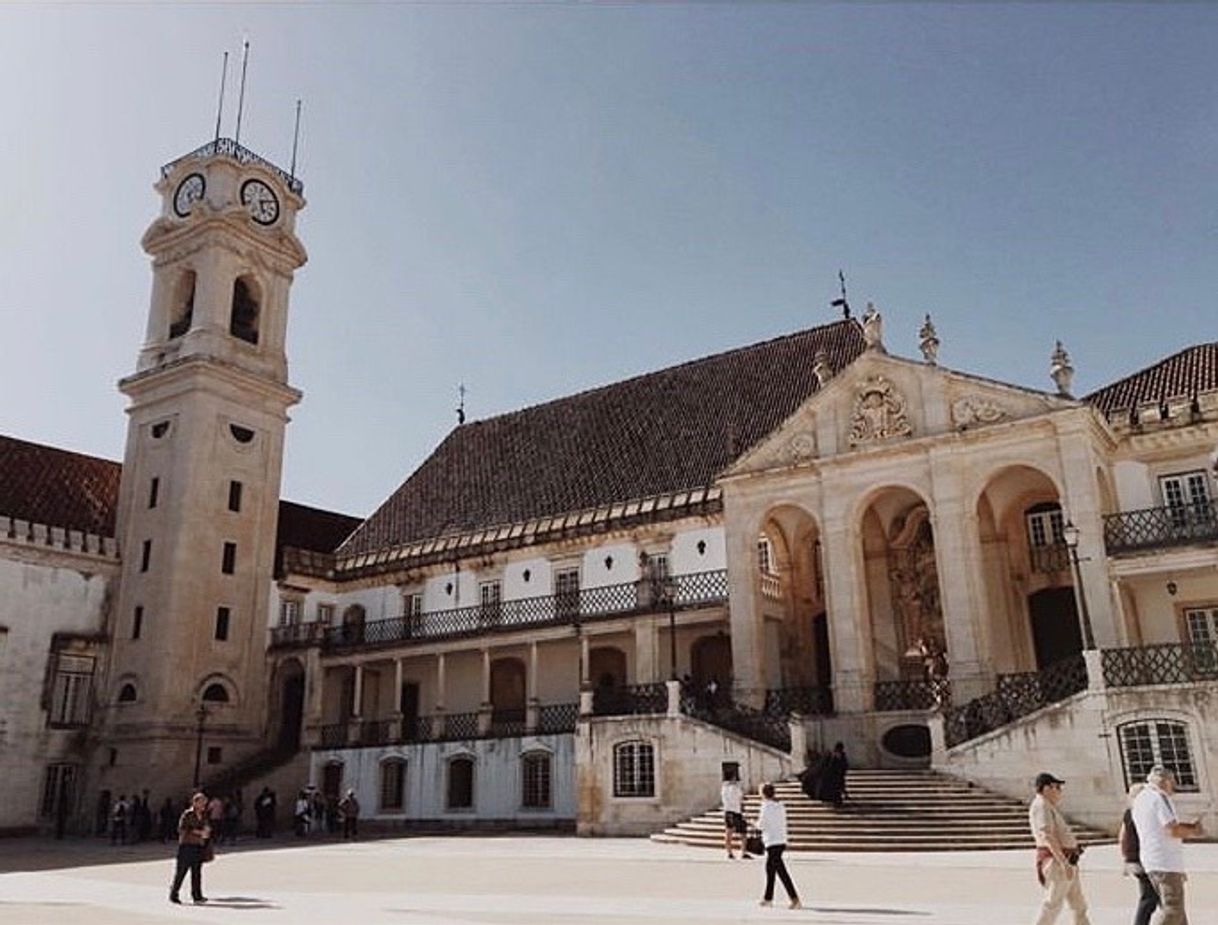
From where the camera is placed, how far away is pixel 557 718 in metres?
26.9

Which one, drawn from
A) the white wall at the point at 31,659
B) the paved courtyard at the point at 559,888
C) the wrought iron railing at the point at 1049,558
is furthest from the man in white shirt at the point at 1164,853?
the white wall at the point at 31,659

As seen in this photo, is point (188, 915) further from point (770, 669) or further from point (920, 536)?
point (920, 536)

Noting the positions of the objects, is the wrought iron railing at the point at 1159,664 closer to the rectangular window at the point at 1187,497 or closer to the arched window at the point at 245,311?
the rectangular window at the point at 1187,497

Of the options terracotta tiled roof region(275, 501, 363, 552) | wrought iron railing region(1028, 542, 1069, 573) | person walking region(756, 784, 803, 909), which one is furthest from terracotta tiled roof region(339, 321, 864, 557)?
person walking region(756, 784, 803, 909)

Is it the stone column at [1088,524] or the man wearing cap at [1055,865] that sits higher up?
the stone column at [1088,524]

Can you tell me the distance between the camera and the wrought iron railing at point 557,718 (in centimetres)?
2620

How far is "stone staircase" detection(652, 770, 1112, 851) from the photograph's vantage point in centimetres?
1684

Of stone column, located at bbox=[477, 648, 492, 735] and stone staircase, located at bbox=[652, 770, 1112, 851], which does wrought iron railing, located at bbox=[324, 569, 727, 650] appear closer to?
stone column, located at bbox=[477, 648, 492, 735]

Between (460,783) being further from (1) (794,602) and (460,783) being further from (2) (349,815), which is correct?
(1) (794,602)

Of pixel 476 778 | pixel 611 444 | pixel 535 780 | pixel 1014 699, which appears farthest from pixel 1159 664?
pixel 611 444

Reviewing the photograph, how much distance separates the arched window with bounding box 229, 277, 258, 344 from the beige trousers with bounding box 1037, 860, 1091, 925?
1334 inches

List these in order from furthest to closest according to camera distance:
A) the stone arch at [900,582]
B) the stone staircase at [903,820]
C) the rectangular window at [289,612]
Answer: the rectangular window at [289,612] → the stone arch at [900,582] → the stone staircase at [903,820]

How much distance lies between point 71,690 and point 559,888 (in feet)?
81.2

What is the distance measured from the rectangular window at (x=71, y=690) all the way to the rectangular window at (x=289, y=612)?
6.03m
